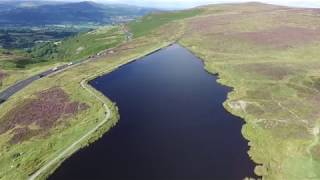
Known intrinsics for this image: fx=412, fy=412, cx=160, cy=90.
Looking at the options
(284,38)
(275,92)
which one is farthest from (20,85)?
(284,38)

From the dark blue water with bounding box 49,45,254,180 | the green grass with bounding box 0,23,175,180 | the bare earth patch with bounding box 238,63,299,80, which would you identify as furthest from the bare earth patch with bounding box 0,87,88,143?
the bare earth patch with bounding box 238,63,299,80

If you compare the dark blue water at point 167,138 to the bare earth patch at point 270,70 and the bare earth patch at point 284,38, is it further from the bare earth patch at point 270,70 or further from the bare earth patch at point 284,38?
the bare earth patch at point 284,38

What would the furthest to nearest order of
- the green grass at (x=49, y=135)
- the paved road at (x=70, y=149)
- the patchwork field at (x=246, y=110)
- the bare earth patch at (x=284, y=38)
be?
the bare earth patch at (x=284, y=38) → the green grass at (x=49, y=135) → the patchwork field at (x=246, y=110) → the paved road at (x=70, y=149)

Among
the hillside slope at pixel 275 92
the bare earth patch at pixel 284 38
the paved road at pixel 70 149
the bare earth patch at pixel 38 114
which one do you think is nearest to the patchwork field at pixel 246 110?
the bare earth patch at pixel 38 114

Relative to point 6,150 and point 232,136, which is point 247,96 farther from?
point 6,150

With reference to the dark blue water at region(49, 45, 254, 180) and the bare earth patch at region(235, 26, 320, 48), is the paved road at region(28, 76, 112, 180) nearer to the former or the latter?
the dark blue water at region(49, 45, 254, 180)

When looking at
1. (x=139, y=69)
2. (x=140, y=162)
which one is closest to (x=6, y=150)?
(x=140, y=162)
